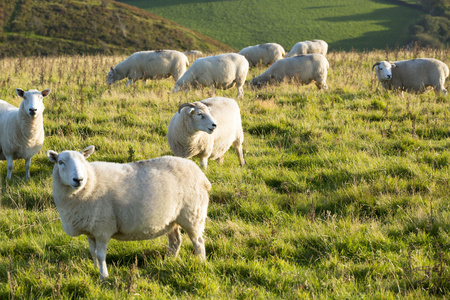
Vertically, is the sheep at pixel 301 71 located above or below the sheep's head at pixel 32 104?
below

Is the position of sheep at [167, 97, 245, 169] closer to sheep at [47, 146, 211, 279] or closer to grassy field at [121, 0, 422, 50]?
sheep at [47, 146, 211, 279]

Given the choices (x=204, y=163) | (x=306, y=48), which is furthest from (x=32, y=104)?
(x=306, y=48)

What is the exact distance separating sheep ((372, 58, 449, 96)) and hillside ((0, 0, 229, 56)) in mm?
35186

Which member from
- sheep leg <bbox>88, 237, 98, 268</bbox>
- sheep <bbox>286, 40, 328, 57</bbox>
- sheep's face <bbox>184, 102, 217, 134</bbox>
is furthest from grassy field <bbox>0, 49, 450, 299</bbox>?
sheep <bbox>286, 40, 328, 57</bbox>

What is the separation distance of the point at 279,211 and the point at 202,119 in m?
2.03

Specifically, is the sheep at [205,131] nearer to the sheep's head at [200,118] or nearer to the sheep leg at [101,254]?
the sheep's head at [200,118]

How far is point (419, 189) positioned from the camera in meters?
5.23

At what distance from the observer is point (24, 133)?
251 inches

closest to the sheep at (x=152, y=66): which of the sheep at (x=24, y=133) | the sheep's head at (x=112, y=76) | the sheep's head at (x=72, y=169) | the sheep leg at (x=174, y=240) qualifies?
the sheep's head at (x=112, y=76)

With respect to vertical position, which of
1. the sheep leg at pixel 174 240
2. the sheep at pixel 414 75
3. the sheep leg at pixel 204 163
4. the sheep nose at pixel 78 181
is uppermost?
the sheep nose at pixel 78 181

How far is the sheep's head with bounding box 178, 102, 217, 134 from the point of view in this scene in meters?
6.02

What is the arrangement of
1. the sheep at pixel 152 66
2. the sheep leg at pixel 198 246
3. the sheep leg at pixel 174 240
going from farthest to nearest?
the sheep at pixel 152 66
the sheep leg at pixel 174 240
the sheep leg at pixel 198 246

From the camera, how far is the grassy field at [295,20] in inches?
1966

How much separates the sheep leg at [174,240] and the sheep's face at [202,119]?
7.26 ft
